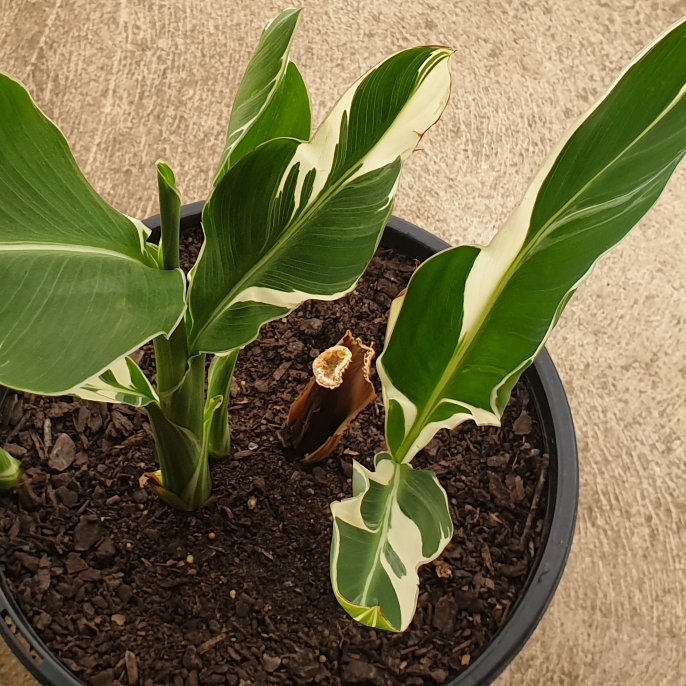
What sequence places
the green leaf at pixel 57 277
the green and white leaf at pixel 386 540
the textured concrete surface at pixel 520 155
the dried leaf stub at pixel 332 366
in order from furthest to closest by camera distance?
the textured concrete surface at pixel 520 155 < the dried leaf stub at pixel 332 366 < the green and white leaf at pixel 386 540 < the green leaf at pixel 57 277

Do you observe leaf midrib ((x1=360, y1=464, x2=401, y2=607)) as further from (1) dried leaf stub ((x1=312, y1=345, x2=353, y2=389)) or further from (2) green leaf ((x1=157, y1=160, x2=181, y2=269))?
(2) green leaf ((x1=157, y1=160, x2=181, y2=269))

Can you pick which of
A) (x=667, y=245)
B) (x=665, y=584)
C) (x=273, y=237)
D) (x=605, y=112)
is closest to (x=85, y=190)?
(x=273, y=237)

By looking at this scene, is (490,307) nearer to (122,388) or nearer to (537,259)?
(537,259)

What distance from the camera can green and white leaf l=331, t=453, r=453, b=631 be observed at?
448 mm

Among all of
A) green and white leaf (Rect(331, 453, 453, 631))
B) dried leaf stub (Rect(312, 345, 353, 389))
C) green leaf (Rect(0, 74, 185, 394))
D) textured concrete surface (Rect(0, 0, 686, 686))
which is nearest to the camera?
green leaf (Rect(0, 74, 185, 394))

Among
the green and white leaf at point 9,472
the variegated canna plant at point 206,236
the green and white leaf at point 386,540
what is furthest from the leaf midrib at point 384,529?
the green and white leaf at point 9,472

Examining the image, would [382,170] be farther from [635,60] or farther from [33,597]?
[33,597]

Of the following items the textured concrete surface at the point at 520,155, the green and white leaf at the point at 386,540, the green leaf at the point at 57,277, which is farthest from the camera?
the textured concrete surface at the point at 520,155

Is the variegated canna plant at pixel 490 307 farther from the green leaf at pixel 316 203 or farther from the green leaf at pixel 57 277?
the green leaf at pixel 57 277

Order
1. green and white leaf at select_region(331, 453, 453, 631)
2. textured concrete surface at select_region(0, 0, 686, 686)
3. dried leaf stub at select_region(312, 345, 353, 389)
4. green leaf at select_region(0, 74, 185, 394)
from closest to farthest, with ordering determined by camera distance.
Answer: green leaf at select_region(0, 74, 185, 394) → green and white leaf at select_region(331, 453, 453, 631) → dried leaf stub at select_region(312, 345, 353, 389) → textured concrete surface at select_region(0, 0, 686, 686)

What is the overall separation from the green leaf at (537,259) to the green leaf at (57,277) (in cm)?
16

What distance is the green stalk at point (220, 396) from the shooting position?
595 mm

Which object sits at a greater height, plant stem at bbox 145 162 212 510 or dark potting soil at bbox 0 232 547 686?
plant stem at bbox 145 162 212 510

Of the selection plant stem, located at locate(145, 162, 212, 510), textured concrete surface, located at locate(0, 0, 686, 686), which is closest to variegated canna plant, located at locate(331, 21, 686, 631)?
plant stem, located at locate(145, 162, 212, 510)
